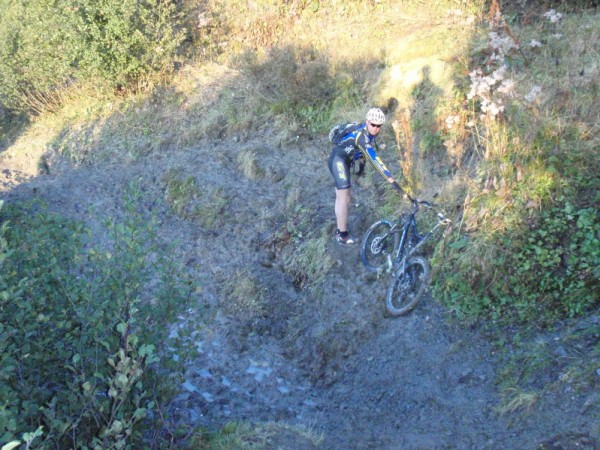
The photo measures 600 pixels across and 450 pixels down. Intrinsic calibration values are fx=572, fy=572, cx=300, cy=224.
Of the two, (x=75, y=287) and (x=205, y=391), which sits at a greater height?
(x=75, y=287)

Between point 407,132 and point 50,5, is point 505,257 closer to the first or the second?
point 407,132

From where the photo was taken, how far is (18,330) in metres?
3.71

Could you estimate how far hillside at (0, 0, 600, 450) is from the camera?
5.36 meters

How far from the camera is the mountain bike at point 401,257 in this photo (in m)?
6.87

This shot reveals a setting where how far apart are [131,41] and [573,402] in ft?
39.4

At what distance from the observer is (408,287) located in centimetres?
701

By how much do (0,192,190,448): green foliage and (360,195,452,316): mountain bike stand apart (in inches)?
124

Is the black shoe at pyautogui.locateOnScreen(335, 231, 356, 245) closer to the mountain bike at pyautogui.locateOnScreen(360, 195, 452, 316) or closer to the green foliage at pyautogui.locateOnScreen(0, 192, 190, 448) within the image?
the mountain bike at pyautogui.locateOnScreen(360, 195, 452, 316)

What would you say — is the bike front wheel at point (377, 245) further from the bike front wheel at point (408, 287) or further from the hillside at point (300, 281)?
the bike front wheel at point (408, 287)

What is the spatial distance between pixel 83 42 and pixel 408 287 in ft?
33.9

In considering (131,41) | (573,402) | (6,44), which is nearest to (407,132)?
(573,402)

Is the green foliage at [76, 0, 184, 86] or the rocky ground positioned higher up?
the green foliage at [76, 0, 184, 86]

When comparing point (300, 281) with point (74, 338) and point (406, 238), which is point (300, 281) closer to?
point (406, 238)

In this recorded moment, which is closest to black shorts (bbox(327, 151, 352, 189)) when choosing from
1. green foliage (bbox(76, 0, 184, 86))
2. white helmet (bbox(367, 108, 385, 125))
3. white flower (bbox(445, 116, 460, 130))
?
white helmet (bbox(367, 108, 385, 125))
